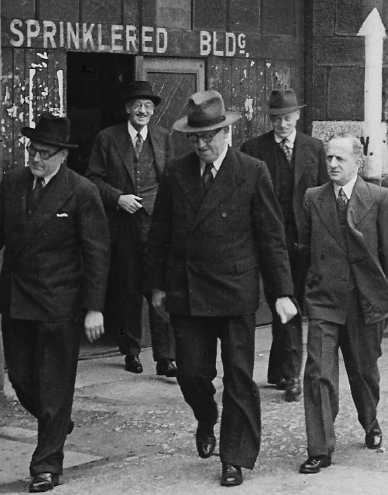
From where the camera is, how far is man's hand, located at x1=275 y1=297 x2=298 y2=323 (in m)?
7.15

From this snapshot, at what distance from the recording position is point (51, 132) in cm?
714

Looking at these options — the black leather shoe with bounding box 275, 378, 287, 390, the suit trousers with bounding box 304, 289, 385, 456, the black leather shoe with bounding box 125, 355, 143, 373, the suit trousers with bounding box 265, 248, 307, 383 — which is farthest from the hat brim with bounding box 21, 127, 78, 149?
the black leather shoe with bounding box 125, 355, 143, 373

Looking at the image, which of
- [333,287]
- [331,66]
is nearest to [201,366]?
[333,287]

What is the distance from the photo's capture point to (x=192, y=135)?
23.6 ft

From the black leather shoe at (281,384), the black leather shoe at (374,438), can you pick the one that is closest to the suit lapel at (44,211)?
the black leather shoe at (374,438)

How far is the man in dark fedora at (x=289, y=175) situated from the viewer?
30.5ft

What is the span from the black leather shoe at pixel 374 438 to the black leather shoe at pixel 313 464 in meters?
0.47

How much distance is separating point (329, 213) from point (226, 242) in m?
0.70

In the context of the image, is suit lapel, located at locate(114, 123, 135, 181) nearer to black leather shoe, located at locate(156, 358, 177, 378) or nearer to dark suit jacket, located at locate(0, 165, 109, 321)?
black leather shoe, located at locate(156, 358, 177, 378)

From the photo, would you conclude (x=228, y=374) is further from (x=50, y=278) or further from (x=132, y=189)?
(x=132, y=189)

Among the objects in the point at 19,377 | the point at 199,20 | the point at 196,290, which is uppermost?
the point at 199,20

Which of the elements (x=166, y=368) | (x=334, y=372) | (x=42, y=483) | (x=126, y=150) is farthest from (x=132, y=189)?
(x=42, y=483)

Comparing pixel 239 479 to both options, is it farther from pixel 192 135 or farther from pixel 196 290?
pixel 192 135

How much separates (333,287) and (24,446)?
1.91 meters
